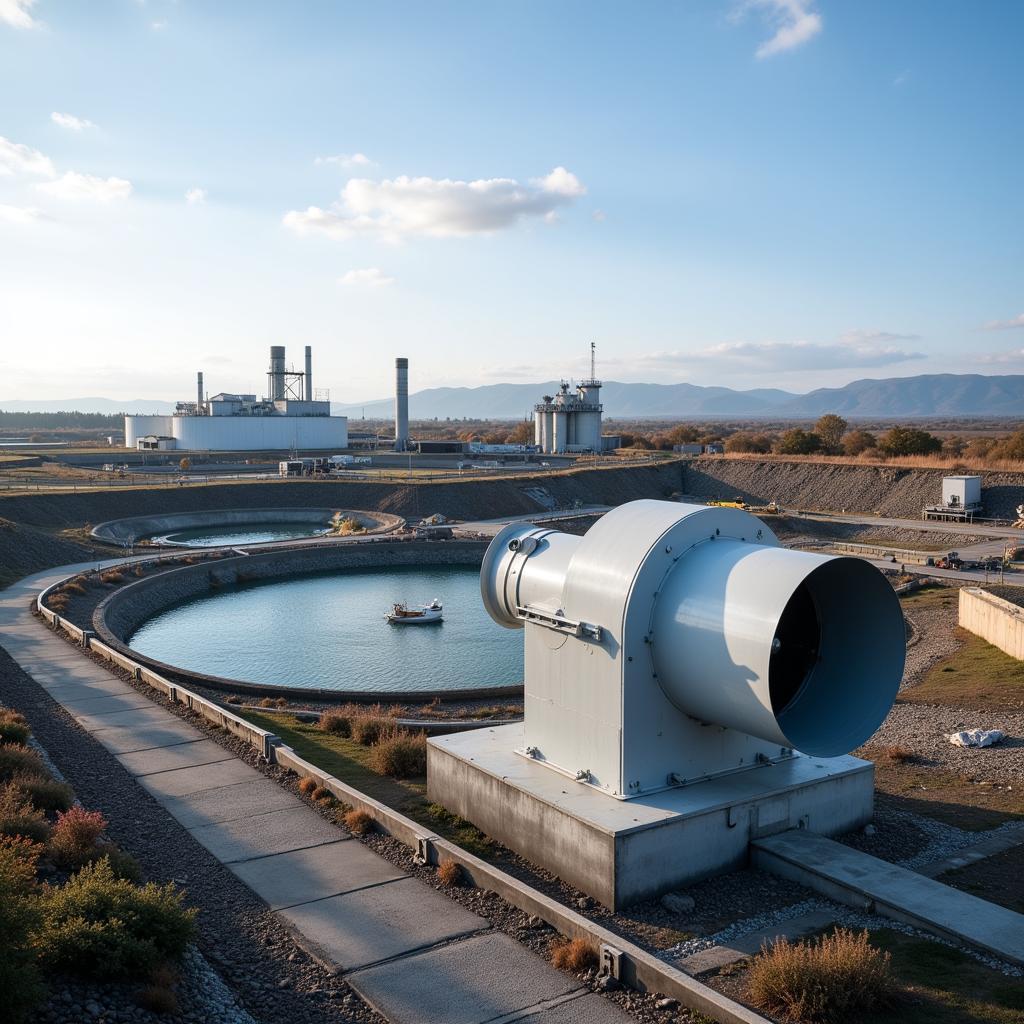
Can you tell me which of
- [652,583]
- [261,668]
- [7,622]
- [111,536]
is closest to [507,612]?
[652,583]

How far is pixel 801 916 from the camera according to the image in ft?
31.2

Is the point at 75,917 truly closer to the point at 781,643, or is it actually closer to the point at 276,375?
the point at 781,643

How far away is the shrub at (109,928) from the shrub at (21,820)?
171cm

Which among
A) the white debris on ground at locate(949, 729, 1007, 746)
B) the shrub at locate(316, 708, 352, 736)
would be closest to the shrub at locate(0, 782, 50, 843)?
the shrub at locate(316, 708, 352, 736)

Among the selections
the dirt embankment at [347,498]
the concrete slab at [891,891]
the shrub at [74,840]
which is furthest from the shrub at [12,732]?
the dirt embankment at [347,498]

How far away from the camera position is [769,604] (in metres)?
9.05

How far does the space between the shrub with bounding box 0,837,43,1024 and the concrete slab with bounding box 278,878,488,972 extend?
2694 millimetres

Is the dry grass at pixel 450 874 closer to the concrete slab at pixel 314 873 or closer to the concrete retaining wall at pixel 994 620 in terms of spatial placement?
the concrete slab at pixel 314 873

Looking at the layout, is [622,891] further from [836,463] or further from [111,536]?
[836,463]

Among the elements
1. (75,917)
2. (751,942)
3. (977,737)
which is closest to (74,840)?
(75,917)

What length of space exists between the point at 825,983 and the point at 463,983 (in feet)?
10.3

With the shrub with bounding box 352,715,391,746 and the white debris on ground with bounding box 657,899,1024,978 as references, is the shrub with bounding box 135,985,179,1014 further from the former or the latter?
the shrub with bounding box 352,715,391,746

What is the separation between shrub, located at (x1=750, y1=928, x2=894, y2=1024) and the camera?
25.1 ft

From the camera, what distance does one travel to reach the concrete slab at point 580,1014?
25.7 ft
